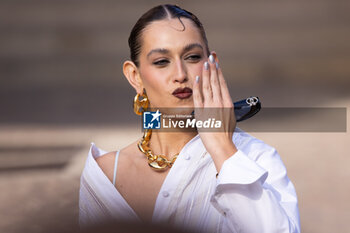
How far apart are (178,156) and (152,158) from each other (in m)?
0.10

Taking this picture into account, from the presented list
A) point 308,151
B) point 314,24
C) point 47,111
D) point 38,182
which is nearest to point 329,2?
point 314,24

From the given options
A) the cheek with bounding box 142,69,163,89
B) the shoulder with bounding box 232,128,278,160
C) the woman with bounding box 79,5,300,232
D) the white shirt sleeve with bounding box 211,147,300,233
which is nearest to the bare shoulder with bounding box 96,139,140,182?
the woman with bounding box 79,5,300,232

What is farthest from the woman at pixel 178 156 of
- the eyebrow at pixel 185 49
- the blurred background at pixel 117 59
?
the blurred background at pixel 117 59

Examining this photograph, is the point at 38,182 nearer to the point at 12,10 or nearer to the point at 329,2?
the point at 12,10

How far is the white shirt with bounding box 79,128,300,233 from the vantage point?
41.1 inches

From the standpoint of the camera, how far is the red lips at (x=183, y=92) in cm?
137

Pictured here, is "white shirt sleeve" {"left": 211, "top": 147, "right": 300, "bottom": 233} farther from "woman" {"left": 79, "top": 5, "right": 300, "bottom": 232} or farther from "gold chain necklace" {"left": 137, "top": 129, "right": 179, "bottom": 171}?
"gold chain necklace" {"left": 137, "top": 129, "right": 179, "bottom": 171}

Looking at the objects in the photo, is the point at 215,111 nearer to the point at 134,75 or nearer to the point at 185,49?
the point at 185,49

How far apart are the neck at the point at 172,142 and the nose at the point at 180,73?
0.16 m

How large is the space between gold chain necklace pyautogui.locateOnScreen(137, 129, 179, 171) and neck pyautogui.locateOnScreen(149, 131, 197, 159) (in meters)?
0.02

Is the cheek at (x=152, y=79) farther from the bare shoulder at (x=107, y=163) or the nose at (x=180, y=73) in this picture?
the bare shoulder at (x=107, y=163)

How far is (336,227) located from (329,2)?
4.04 metres

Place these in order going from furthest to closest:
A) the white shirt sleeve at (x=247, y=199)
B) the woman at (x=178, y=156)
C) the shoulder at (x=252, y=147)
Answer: the shoulder at (x=252, y=147), the woman at (x=178, y=156), the white shirt sleeve at (x=247, y=199)

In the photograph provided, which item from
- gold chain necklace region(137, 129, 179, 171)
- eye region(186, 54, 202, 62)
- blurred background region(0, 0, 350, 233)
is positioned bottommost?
gold chain necklace region(137, 129, 179, 171)
